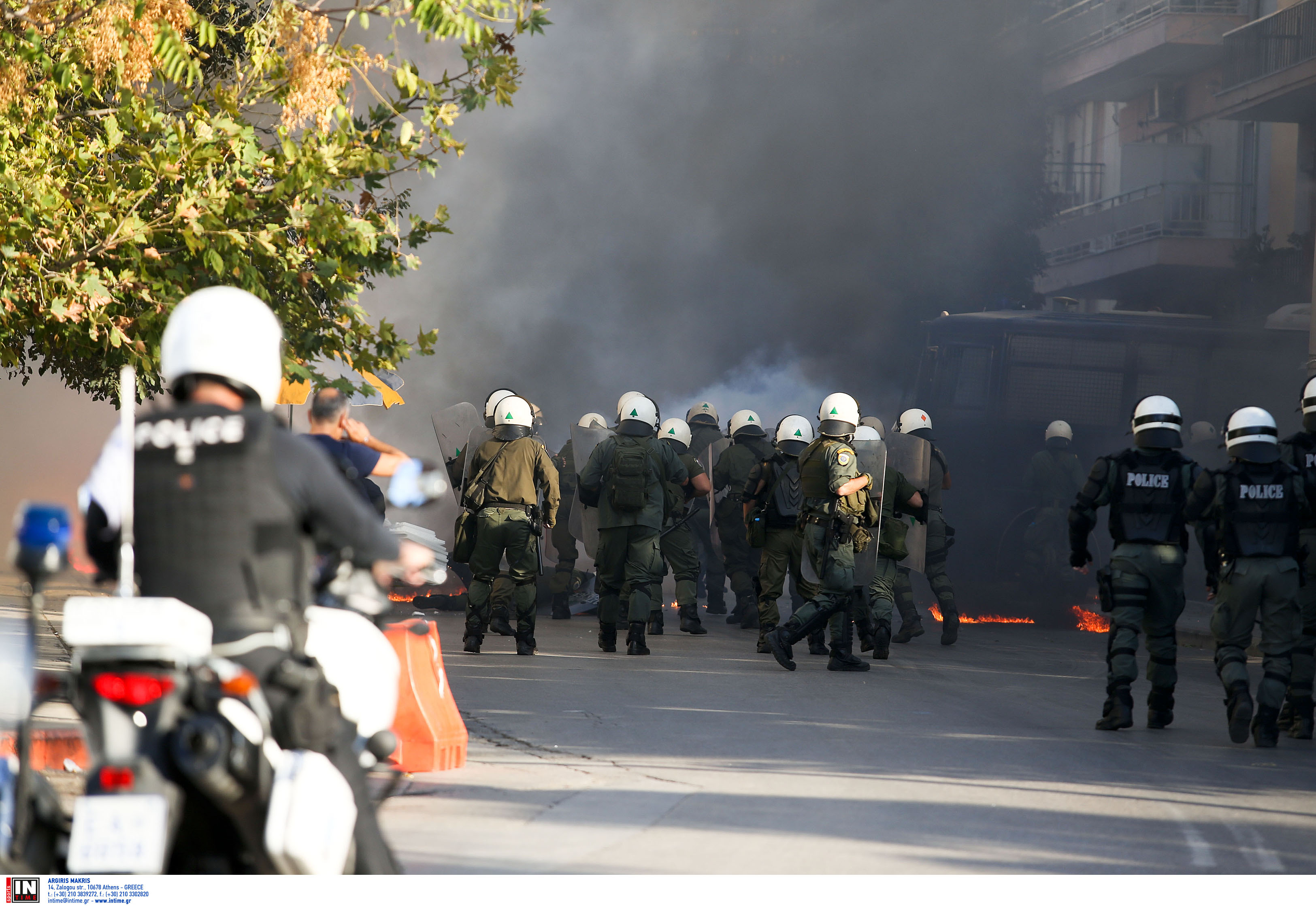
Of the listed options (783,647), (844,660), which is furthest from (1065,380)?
(783,647)

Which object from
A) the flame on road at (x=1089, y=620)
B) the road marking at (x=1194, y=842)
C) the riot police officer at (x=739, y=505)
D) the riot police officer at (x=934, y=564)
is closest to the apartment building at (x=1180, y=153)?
the flame on road at (x=1089, y=620)

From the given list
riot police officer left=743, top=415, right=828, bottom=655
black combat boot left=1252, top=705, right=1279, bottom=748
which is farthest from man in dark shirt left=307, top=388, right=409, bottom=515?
riot police officer left=743, top=415, right=828, bottom=655

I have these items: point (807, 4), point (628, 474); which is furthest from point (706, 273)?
point (628, 474)

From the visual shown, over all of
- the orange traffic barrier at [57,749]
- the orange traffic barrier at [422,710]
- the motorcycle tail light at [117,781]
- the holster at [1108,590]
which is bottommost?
the orange traffic barrier at [57,749]

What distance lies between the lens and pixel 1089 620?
42.7 feet

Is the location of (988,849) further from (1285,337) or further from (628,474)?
(1285,337)

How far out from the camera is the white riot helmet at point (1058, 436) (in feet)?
41.3

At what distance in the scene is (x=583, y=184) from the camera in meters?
32.8

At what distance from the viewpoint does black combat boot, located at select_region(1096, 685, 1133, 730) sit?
22.2 ft

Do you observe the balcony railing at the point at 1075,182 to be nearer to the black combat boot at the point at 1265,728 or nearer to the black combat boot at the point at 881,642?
the black combat boot at the point at 881,642

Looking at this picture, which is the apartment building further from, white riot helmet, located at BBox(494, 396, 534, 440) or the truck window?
white riot helmet, located at BBox(494, 396, 534, 440)

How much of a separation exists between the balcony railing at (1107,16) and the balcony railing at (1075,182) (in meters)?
2.37

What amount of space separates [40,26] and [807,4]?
27714 mm

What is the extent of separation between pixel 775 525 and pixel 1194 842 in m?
5.46
